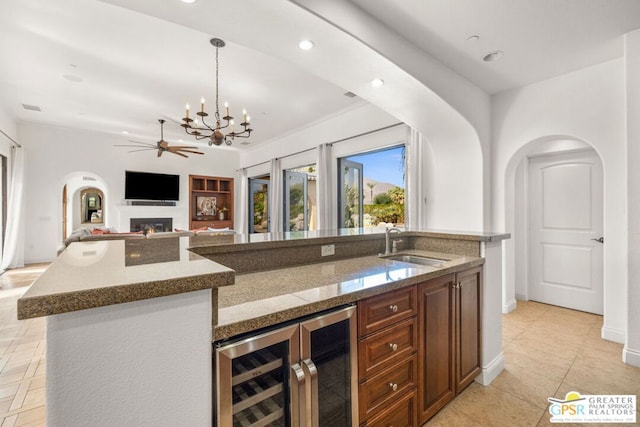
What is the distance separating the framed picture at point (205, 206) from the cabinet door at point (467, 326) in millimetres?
7680

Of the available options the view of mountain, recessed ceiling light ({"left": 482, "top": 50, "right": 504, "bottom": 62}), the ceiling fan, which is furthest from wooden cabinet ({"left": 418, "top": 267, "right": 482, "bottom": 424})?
the ceiling fan

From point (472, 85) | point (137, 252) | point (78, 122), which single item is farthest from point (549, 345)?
point (78, 122)

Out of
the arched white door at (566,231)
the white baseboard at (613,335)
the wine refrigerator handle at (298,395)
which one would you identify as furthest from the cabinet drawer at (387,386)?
the arched white door at (566,231)

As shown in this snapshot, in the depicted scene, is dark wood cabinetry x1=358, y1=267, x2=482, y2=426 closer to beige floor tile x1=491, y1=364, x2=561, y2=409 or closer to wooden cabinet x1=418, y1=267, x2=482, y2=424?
wooden cabinet x1=418, y1=267, x2=482, y2=424

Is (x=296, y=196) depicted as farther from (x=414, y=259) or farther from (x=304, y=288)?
(x=304, y=288)

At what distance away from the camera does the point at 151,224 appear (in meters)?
7.32

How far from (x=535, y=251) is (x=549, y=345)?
5.43 ft

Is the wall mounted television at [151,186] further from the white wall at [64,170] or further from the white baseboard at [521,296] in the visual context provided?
the white baseboard at [521,296]

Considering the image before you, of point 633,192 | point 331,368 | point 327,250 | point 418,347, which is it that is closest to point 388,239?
point 327,250

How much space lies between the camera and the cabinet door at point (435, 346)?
5.44 ft

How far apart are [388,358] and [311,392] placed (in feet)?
1.68

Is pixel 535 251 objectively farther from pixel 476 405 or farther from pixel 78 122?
pixel 78 122

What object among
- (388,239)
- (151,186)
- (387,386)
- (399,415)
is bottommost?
(399,415)

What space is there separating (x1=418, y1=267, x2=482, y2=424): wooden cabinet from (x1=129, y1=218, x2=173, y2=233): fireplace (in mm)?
6962
